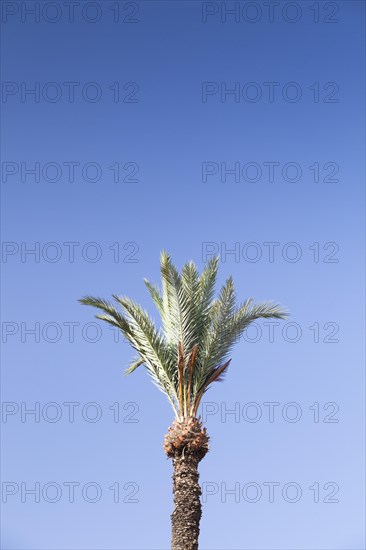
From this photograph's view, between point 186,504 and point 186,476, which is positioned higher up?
point 186,476

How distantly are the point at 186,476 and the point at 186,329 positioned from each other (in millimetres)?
3773

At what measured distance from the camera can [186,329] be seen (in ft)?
96.1

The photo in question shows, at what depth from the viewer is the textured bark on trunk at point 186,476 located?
27.8 m

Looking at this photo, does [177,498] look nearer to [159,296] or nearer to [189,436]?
[189,436]

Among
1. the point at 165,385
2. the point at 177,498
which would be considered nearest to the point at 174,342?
the point at 165,385

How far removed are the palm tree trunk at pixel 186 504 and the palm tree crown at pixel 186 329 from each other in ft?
4.04

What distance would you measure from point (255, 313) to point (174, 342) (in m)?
2.32

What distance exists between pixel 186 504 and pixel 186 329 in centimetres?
446

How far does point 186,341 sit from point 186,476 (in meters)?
3.45

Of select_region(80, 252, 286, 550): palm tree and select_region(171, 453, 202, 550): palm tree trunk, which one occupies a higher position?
select_region(80, 252, 286, 550): palm tree

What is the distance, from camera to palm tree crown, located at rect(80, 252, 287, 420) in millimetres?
28906

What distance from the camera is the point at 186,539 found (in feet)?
90.8

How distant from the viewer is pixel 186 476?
1109 inches

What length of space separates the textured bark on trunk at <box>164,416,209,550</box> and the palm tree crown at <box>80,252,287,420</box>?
0.46m
